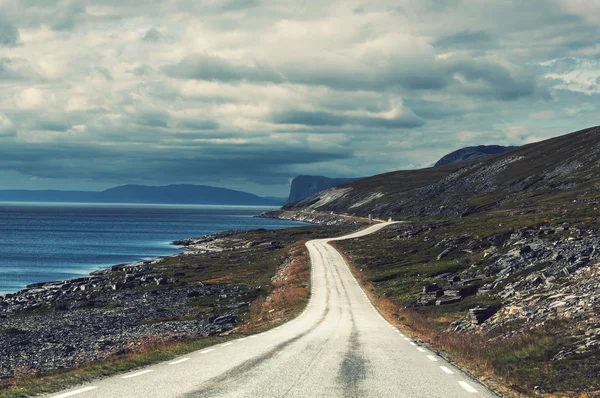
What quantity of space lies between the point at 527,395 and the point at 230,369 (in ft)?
26.0

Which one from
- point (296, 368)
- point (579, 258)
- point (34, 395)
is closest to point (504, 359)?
point (296, 368)

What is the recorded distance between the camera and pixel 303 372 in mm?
15648

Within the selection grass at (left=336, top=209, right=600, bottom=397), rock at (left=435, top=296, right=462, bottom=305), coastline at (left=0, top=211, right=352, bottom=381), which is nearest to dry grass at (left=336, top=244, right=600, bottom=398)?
grass at (left=336, top=209, right=600, bottom=397)

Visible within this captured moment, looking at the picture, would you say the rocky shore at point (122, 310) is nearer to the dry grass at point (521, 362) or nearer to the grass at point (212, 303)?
the grass at point (212, 303)

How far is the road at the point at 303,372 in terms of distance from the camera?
13.1 metres

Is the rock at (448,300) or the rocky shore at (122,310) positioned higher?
the rocky shore at (122,310)

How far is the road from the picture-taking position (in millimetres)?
13086

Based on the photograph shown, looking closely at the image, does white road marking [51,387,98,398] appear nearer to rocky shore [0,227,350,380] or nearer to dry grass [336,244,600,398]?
dry grass [336,244,600,398]

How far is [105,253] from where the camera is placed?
13425 centimetres

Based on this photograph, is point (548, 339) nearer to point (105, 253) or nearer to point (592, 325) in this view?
point (592, 325)

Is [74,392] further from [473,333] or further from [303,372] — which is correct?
[473,333]

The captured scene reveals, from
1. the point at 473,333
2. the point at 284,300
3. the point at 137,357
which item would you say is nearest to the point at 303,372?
the point at 137,357

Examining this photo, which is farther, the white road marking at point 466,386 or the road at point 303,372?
the white road marking at point 466,386

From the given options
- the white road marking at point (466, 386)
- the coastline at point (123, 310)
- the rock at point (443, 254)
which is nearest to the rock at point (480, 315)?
the coastline at point (123, 310)
